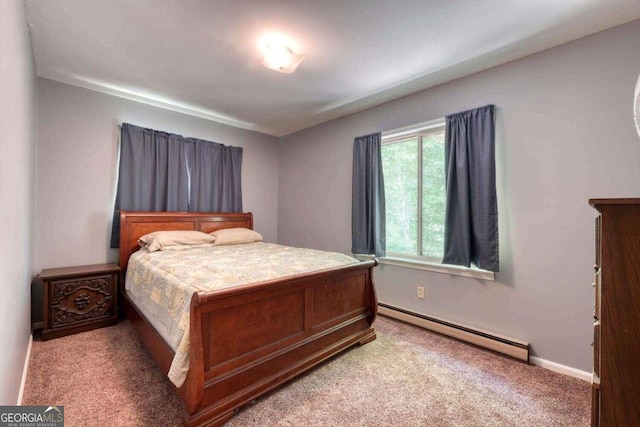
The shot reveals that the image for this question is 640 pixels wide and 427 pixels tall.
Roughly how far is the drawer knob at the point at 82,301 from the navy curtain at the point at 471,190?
3528 mm

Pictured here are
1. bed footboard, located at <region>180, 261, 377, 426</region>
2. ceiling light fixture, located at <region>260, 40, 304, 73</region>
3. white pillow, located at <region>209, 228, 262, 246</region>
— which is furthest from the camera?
white pillow, located at <region>209, 228, 262, 246</region>

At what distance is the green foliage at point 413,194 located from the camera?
2.91 metres

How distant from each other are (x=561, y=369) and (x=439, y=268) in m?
1.13

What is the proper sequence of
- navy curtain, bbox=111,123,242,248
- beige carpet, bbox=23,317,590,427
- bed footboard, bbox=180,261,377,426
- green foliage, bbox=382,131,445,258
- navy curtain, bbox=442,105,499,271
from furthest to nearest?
navy curtain, bbox=111,123,242,248 < green foliage, bbox=382,131,445,258 < navy curtain, bbox=442,105,499,271 < beige carpet, bbox=23,317,590,427 < bed footboard, bbox=180,261,377,426

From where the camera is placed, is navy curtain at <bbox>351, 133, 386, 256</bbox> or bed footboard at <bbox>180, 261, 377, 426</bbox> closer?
bed footboard at <bbox>180, 261, 377, 426</bbox>

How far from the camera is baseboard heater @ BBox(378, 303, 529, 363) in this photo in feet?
7.41

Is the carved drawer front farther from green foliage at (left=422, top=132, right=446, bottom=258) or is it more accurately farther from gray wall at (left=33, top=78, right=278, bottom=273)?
green foliage at (left=422, top=132, right=446, bottom=258)

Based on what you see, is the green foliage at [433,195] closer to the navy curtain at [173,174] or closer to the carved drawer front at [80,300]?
the navy curtain at [173,174]

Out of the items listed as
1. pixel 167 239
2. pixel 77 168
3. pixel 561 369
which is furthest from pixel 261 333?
pixel 77 168

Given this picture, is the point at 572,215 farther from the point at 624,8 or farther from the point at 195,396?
the point at 195,396

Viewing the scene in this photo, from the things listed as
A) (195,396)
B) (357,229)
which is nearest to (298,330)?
(195,396)

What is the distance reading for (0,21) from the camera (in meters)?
1.06

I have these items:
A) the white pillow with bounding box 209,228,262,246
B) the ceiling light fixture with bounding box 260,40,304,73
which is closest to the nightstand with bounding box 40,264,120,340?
the white pillow with bounding box 209,228,262,246

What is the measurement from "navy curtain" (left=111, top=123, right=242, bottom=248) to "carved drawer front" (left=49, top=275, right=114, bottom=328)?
1.86 feet
